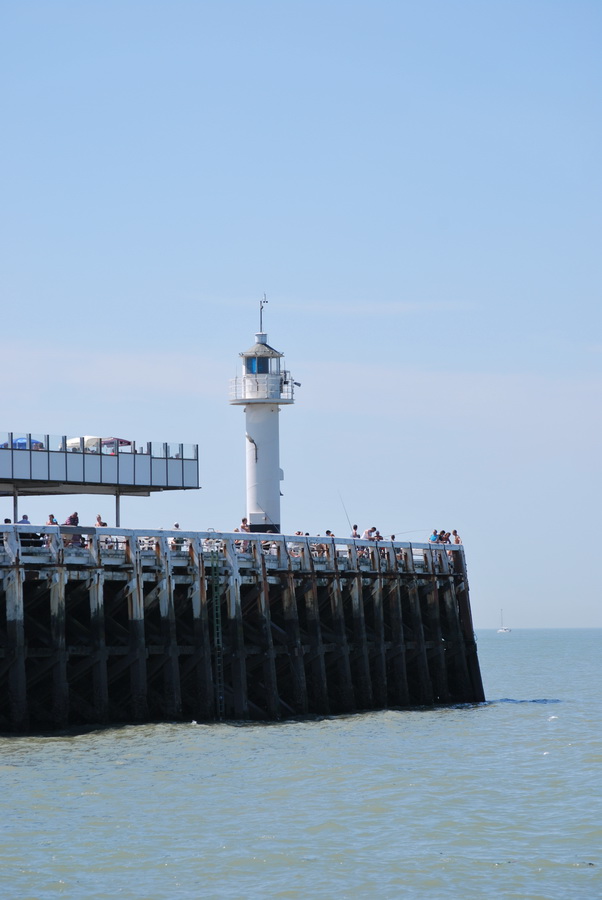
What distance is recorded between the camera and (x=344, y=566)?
40.4 m

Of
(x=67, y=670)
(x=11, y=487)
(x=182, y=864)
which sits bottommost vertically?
(x=182, y=864)

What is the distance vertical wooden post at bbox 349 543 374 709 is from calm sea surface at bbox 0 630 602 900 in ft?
18.1

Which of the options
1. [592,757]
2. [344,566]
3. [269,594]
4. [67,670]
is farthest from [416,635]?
[67,670]

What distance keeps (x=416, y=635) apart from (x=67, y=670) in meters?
14.4

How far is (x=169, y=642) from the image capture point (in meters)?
33.4

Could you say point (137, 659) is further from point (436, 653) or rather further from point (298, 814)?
point (436, 653)

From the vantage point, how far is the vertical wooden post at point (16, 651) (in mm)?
29875

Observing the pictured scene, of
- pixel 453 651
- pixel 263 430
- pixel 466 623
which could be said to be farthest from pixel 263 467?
pixel 453 651

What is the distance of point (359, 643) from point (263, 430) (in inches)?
494

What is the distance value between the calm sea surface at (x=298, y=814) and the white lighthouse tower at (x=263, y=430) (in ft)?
53.6

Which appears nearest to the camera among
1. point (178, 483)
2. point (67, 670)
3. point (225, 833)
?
point (225, 833)

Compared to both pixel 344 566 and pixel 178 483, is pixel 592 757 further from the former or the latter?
pixel 178 483

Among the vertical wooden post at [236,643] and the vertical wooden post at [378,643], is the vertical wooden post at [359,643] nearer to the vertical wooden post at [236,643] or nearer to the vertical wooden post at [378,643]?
the vertical wooden post at [378,643]

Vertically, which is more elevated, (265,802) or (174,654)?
(174,654)
